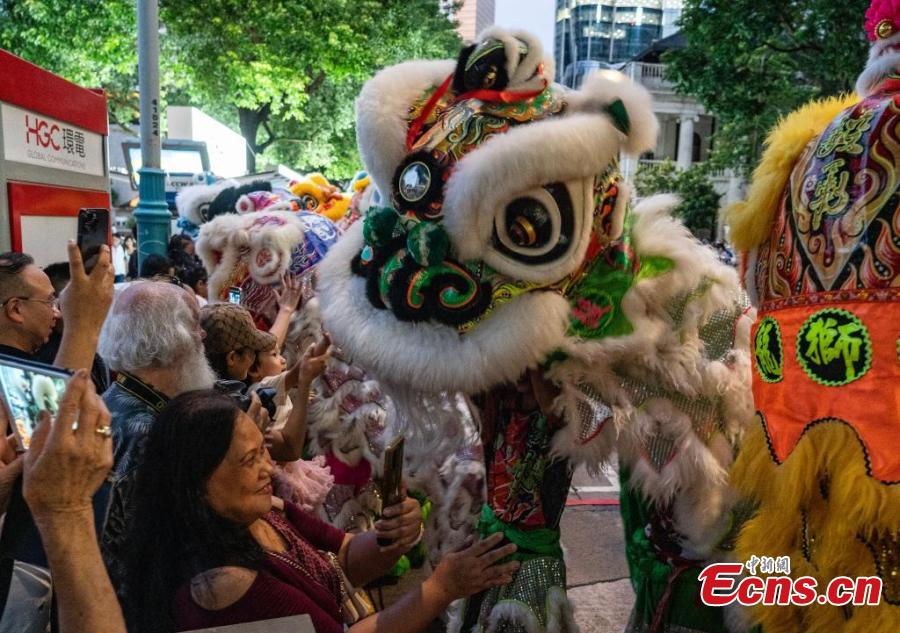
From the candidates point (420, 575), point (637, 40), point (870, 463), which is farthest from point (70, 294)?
point (637, 40)

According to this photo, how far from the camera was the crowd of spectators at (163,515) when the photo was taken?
1212mm

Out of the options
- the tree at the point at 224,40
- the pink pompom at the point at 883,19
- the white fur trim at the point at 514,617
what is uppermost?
the tree at the point at 224,40

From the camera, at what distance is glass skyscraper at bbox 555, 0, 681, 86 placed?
56125 millimetres

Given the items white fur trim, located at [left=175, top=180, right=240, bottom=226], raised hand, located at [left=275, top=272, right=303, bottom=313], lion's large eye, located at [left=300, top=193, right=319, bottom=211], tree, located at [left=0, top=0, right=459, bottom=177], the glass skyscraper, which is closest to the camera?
raised hand, located at [left=275, top=272, right=303, bottom=313]

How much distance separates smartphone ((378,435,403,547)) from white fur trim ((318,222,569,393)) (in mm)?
385

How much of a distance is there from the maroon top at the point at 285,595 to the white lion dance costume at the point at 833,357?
968mm

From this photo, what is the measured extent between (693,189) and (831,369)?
67.8ft

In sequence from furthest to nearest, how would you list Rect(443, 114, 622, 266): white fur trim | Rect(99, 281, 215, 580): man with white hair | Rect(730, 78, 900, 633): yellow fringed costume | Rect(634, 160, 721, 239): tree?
1. Rect(634, 160, 721, 239): tree
2. Rect(99, 281, 215, 580): man with white hair
3. Rect(443, 114, 622, 266): white fur trim
4. Rect(730, 78, 900, 633): yellow fringed costume

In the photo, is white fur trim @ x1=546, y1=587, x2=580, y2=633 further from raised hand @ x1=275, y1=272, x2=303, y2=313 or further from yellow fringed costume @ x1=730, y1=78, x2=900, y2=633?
raised hand @ x1=275, y1=272, x2=303, y2=313

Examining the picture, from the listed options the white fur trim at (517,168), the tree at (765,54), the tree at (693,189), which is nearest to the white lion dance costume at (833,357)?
the white fur trim at (517,168)

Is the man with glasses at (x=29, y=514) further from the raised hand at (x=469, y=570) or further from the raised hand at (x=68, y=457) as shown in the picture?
the raised hand at (x=469, y=570)

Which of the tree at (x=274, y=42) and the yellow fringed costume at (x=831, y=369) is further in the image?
the tree at (x=274, y=42)

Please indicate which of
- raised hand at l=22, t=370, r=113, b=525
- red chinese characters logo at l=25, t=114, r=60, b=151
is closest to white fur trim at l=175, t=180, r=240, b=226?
red chinese characters logo at l=25, t=114, r=60, b=151

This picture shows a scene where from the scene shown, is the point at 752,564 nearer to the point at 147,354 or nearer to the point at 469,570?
the point at 469,570
